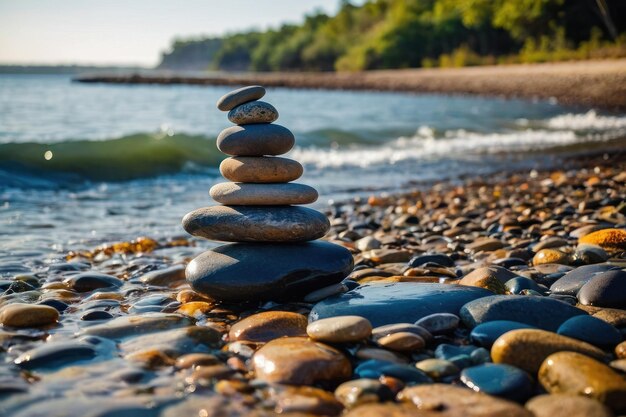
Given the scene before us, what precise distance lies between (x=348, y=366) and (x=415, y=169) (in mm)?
9679

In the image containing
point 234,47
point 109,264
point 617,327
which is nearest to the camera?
point 617,327

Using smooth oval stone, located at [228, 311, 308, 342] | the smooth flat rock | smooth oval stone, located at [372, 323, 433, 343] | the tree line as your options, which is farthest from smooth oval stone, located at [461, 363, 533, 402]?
the tree line

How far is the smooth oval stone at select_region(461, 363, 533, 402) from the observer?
2521 millimetres

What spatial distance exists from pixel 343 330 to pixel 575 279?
1821 mm

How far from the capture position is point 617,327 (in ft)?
10.6

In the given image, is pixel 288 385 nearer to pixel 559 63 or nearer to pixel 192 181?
pixel 192 181

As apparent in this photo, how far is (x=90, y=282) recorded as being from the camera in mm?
4438

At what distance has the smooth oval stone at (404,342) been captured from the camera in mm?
3000

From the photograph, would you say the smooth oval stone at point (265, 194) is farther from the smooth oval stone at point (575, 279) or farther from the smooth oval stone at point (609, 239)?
the smooth oval stone at point (609, 239)

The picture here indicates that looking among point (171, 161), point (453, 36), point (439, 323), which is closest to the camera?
point (439, 323)

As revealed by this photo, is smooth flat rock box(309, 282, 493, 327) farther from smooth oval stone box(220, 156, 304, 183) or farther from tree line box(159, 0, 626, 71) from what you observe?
tree line box(159, 0, 626, 71)

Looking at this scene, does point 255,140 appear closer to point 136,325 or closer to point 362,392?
point 136,325

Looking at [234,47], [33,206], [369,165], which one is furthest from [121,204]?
[234,47]

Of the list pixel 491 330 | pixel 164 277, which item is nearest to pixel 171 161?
pixel 164 277
